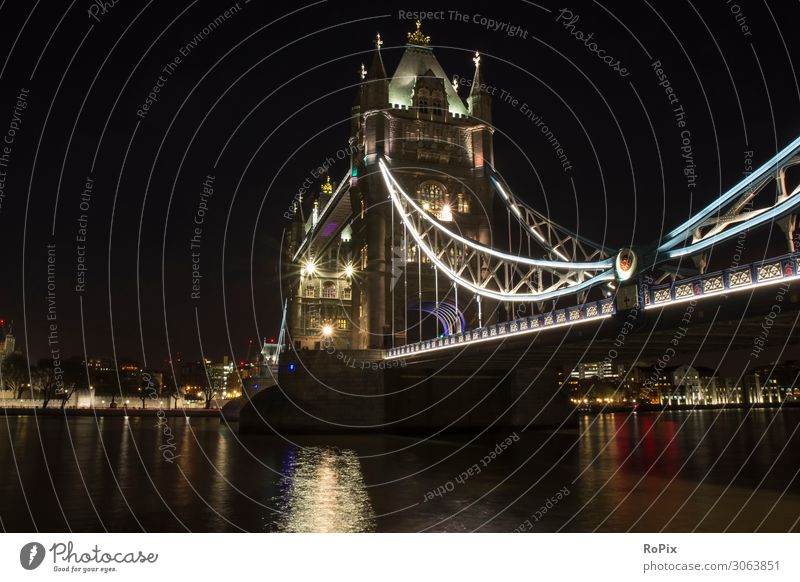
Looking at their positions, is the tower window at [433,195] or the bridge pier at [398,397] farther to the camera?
the tower window at [433,195]

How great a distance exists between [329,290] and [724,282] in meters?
55.4

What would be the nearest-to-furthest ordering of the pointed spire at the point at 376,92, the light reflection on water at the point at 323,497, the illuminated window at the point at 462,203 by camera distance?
1. the light reflection on water at the point at 323,497
2. the illuminated window at the point at 462,203
3. the pointed spire at the point at 376,92

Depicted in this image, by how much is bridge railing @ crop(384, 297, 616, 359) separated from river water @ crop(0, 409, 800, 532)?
17.4ft

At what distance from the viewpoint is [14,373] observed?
87.9 meters

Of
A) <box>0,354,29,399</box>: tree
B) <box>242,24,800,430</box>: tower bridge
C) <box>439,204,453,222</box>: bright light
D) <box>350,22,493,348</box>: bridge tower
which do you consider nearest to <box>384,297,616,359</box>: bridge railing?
<box>242,24,800,430</box>: tower bridge

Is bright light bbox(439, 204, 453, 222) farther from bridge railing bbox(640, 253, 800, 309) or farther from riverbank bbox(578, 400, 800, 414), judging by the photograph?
riverbank bbox(578, 400, 800, 414)

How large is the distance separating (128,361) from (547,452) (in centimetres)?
9308

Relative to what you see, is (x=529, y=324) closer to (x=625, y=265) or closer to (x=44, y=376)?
(x=625, y=265)

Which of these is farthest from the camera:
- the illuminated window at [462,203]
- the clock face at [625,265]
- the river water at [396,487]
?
the illuminated window at [462,203]

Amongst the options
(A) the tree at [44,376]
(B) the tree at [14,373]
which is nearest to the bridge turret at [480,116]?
(A) the tree at [44,376]

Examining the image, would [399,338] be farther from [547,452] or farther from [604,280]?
[604,280]

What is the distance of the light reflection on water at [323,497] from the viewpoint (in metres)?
14.5

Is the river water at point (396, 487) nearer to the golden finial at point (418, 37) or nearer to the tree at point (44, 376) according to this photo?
the golden finial at point (418, 37)

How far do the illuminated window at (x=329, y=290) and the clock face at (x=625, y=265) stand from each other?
1967 inches
